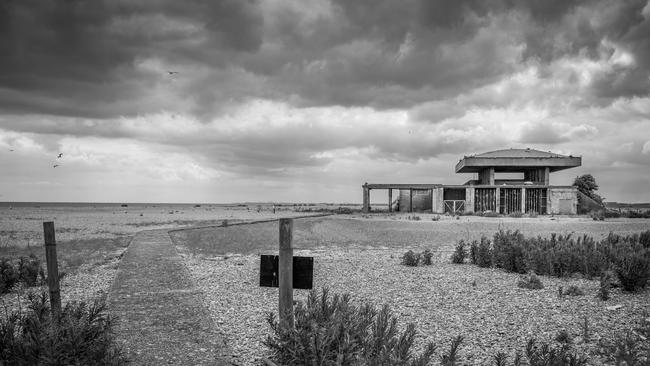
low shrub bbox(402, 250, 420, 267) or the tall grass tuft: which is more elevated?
the tall grass tuft

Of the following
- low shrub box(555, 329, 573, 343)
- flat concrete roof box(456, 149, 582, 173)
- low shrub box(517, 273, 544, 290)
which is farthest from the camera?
flat concrete roof box(456, 149, 582, 173)

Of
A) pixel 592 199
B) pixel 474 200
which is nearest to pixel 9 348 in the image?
pixel 474 200

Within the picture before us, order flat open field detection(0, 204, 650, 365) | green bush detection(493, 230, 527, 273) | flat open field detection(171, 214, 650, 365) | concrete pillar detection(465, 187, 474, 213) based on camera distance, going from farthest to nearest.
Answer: concrete pillar detection(465, 187, 474, 213) → green bush detection(493, 230, 527, 273) → flat open field detection(0, 204, 650, 365) → flat open field detection(171, 214, 650, 365)

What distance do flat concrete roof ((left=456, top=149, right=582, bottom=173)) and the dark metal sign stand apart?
47.4 m

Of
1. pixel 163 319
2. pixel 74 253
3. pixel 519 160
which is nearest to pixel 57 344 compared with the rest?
pixel 163 319

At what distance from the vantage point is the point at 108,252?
18.4m

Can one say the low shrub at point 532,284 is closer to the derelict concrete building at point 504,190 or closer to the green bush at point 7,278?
the green bush at point 7,278

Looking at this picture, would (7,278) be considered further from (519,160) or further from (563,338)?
(519,160)

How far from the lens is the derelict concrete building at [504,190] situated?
45406 mm

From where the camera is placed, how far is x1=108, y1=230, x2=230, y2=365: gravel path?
553 centimetres

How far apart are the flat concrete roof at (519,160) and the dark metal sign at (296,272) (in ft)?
156

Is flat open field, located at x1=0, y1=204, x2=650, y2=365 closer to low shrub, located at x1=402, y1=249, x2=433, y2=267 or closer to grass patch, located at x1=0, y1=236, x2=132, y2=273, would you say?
grass patch, located at x1=0, y1=236, x2=132, y2=273

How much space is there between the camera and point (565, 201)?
4506 centimetres

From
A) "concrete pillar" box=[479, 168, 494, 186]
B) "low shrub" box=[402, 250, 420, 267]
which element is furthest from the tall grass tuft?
"concrete pillar" box=[479, 168, 494, 186]
